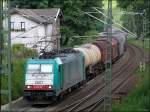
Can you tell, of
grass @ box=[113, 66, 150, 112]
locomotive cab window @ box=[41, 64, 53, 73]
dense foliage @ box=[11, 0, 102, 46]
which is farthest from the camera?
dense foliage @ box=[11, 0, 102, 46]

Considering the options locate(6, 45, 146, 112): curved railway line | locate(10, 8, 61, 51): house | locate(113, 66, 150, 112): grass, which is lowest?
locate(6, 45, 146, 112): curved railway line

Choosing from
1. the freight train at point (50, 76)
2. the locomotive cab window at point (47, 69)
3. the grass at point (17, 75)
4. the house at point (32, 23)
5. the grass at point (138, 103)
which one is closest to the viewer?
the grass at point (138, 103)

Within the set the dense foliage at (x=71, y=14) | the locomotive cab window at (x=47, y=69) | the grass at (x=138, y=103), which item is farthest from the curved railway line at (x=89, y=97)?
the dense foliage at (x=71, y=14)

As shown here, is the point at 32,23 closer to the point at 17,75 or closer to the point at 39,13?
the point at 39,13

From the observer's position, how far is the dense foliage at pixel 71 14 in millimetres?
54406

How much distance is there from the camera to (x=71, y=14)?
5394 cm

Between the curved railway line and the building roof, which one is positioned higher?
the building roof

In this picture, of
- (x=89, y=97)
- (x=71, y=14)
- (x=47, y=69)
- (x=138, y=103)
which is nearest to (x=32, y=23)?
(x=71, y=14)

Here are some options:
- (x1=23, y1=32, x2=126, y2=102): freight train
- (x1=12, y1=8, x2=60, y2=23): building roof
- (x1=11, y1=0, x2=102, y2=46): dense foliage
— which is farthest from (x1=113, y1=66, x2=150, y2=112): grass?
(x1=12, y1=8, x2=60, y2=23): building roof

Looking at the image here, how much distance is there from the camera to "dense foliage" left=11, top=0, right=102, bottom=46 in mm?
54406

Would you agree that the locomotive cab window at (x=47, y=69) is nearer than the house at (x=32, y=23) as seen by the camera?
Yes

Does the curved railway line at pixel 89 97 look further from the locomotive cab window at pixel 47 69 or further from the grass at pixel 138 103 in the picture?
the grass at pixel 138 103

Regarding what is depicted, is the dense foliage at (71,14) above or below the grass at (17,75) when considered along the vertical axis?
above

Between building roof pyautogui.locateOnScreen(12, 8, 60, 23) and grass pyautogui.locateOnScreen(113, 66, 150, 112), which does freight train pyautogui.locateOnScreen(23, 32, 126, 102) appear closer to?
grass pyautogui.locateOnScreen(113, 66, 150, 112)
